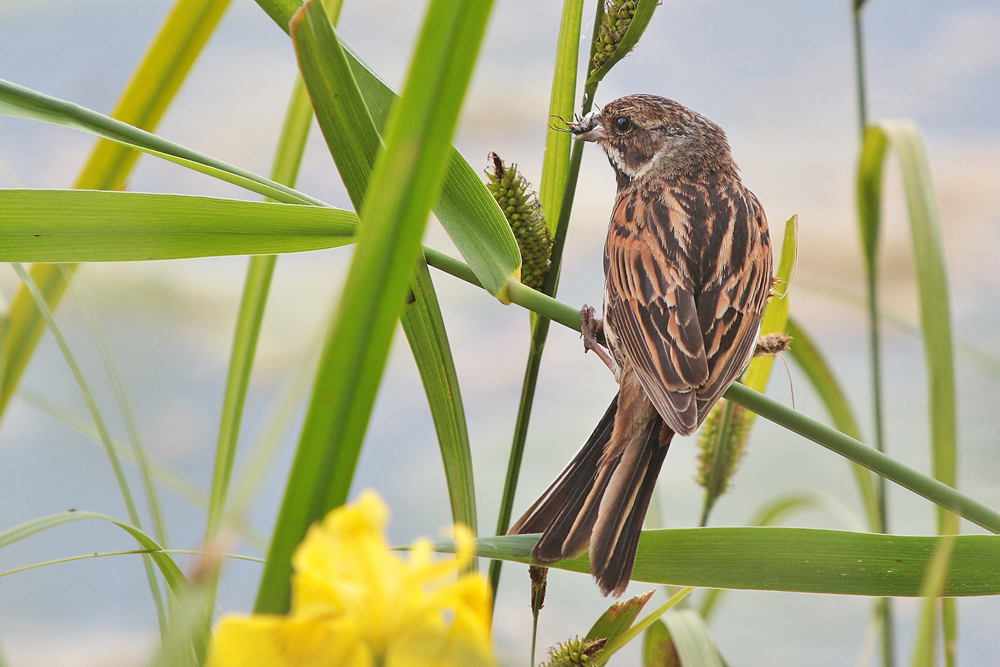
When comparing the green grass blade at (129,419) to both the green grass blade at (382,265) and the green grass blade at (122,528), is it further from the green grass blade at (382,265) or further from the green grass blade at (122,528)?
the green grass blade at (382,265)

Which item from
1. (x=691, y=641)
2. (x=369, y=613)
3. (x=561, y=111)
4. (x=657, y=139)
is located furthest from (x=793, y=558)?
(x=657, y=139)

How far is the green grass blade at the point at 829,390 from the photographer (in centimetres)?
89

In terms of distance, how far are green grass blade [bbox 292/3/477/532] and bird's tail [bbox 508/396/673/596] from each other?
71mm

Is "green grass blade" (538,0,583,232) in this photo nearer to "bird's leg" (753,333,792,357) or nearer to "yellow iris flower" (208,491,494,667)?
"bird's leg" (753,333,792,357)

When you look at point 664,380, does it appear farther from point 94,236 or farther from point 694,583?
point 94,236

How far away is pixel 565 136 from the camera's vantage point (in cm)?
64

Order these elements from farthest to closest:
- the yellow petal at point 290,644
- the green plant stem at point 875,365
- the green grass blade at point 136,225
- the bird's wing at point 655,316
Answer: the green plant stem at point 875,365, the bird's wing at point 655,316, the green grass blade at point 136,225, the yellow petal at point 290,644

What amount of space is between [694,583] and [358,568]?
0.28 meters

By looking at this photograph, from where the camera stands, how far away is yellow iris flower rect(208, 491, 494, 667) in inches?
6.5

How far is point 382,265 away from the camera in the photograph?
19 cm

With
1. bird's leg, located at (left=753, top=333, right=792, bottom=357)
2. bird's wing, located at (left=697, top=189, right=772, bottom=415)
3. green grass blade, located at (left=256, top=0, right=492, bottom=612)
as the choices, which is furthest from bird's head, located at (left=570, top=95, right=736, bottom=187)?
green grass blade, located at (left=256, top=0, right=492, bottom=612)

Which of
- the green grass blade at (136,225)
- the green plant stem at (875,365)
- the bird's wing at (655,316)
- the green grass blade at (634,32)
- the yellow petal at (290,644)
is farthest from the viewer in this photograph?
the green plant stem at (875,365)

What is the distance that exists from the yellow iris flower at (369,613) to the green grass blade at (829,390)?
0.81 m

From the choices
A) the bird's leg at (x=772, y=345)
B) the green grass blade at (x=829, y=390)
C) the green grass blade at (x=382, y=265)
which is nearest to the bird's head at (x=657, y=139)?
the green grass blade at (x=829, y=390)
